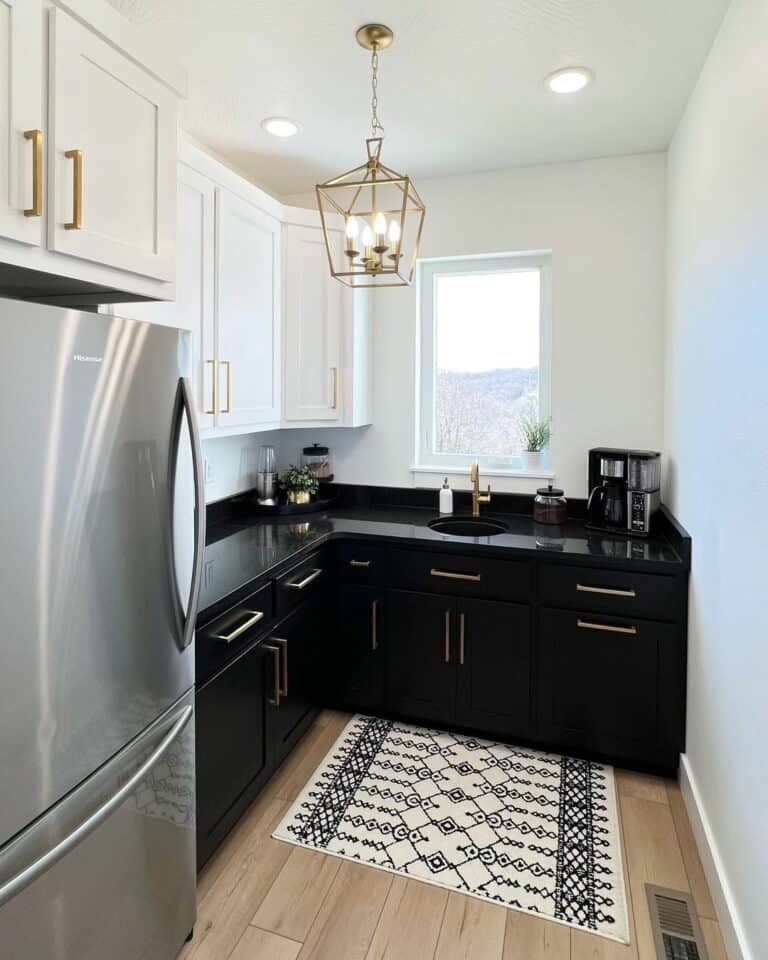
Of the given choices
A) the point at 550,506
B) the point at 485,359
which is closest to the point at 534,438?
the point at 550,506

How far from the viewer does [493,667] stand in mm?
2561

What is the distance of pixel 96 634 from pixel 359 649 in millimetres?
1629

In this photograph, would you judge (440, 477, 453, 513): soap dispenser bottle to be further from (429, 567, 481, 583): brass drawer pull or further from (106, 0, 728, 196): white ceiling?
(106, 0, 728, 196): white ceiling

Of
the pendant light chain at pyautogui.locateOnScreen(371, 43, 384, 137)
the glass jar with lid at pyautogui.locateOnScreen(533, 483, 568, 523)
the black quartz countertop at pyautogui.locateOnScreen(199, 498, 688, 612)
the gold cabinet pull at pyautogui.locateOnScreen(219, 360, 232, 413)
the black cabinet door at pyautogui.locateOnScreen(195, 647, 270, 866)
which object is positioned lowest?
the black cabinet door at pyautogui.locateOnScreen(195, 647, 270, 866)

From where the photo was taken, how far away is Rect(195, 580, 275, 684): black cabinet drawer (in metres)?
1.78

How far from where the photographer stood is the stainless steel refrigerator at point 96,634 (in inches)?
43.0

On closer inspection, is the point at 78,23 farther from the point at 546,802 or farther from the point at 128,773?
the point at 546,802

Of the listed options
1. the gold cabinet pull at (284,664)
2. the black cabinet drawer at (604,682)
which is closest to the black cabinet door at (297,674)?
the gold cabinet pull at (284,664)

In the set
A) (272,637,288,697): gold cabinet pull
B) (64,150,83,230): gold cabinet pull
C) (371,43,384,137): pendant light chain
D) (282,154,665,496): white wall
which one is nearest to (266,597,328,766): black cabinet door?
(272,637,288,697): gold cabinet pull

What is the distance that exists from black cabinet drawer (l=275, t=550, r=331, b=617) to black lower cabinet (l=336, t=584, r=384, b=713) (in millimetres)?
129

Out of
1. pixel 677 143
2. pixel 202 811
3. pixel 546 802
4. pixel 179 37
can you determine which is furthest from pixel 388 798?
pixel 677 143

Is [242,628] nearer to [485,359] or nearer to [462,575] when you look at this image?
[462,575]

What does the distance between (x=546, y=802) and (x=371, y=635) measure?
0.94 meters

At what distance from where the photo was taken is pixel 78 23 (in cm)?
131
